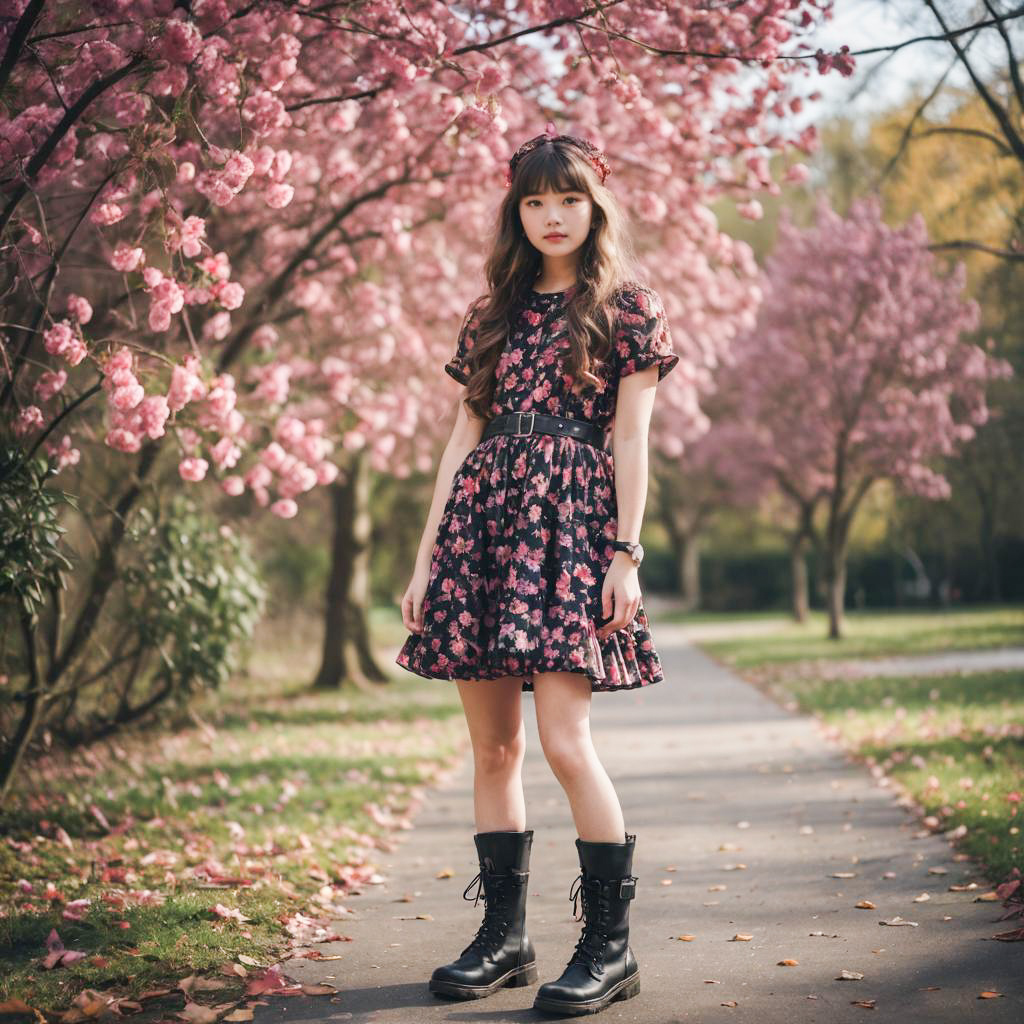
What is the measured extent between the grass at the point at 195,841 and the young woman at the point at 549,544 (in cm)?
80

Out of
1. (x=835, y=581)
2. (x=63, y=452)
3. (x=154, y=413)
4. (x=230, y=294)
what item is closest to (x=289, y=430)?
(x=63, y=452)

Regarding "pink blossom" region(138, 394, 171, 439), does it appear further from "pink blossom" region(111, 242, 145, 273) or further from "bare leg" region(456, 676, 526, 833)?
"bare leg" region(456, 676, 526, 833)

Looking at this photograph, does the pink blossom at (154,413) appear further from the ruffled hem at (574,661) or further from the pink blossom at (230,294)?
the ruffled hem at (574,661)

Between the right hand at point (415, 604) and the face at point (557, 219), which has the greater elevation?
the face at point (557, 219)

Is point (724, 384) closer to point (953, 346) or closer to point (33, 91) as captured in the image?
point (953, 346)

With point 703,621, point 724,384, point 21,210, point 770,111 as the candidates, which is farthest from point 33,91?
point 703,621

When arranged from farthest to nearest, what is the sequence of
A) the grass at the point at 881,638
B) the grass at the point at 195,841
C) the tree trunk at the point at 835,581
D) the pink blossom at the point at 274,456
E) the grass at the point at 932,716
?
the tree trunk at the point at 835,581
the grass at the point at 881,638
the pink blossom at the point at 274,456
the grass at the point at 932,716
the grass at the point at 195,841

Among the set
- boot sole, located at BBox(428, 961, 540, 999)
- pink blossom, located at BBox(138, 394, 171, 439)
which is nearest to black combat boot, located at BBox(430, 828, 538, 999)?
boot sole, located at BBox(428, 961, 540, 999)

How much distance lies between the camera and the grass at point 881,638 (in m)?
15.5

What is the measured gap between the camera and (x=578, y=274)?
10.5ft

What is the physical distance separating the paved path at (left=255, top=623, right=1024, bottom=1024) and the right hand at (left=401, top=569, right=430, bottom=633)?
3.02 feet

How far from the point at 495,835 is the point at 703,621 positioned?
25.1 m

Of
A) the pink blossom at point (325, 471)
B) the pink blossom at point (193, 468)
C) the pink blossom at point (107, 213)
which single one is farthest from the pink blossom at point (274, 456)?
the pink blossom at point (107, 213)

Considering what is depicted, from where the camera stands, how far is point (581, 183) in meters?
3.13
